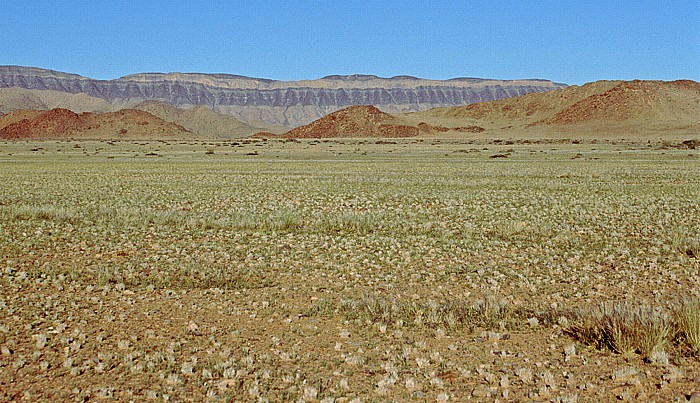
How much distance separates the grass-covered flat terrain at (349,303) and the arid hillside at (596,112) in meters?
122

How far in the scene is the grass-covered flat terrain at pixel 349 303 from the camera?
6082 millimetres

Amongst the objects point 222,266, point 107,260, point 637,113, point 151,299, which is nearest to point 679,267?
point 222,266

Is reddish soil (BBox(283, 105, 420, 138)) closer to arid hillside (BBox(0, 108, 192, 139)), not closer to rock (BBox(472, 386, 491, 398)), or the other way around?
arid hillside (BBox(0, 108, 192, 139))

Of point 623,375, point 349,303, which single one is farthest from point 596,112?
point 623,375

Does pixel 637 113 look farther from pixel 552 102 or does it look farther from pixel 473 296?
pixel 473 296

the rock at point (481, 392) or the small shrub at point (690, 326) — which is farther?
the small shrub at point (690, 326)

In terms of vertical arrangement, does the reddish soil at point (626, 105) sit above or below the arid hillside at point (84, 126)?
above

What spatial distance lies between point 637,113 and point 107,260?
150059mm

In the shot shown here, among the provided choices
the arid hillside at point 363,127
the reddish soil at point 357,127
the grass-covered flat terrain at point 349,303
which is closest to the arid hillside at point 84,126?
the arid hillside at point 363,127

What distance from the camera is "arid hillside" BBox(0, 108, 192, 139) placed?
154m

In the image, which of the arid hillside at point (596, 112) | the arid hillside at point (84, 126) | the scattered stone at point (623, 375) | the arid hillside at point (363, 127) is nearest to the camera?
the scattered stone at point (623, 375)

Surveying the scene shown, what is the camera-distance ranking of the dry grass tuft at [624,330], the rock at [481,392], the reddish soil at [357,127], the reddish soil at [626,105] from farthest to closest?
the reddish soil at [357,127] < the reddish soil at [626,105] < the dry grass tuft at [624,330] < the rock at [481,392]

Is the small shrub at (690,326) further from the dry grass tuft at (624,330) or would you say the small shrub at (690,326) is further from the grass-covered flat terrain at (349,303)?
the dry grass tuft at (624,330)

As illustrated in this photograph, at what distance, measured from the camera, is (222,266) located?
1101 cm
